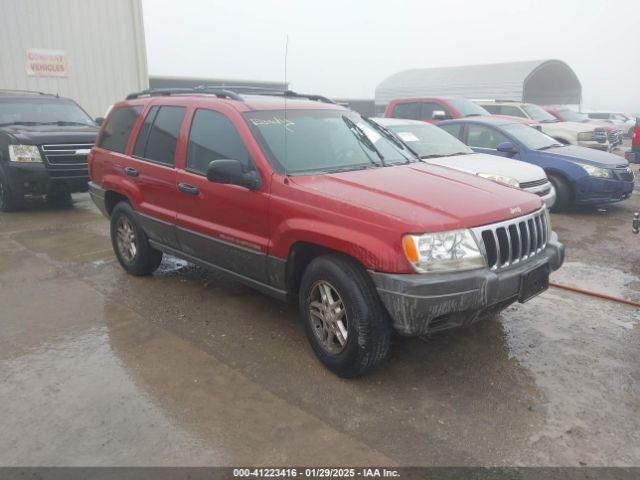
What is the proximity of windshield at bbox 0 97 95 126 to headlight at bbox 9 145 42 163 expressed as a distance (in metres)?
1.07

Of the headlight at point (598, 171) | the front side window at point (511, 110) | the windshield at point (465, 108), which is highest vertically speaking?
the windshield at point (465, 108)

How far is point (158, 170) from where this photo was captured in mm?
4520

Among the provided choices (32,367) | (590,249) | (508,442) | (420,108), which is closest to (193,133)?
(32,367)

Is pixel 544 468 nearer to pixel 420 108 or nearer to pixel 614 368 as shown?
pixel 614 368

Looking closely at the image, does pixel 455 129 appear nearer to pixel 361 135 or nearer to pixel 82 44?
pixel 361 135

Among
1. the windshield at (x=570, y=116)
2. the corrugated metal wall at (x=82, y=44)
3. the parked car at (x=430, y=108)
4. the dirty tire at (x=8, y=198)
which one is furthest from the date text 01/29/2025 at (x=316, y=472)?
the windshield at (x=570, y=116)

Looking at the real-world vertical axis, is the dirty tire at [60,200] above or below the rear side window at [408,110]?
below

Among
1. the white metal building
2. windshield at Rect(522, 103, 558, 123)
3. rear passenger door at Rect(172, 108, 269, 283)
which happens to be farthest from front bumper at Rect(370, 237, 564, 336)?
the white metal building

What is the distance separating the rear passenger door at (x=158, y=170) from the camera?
4438 millimetres

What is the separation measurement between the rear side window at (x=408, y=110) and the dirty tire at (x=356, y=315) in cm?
895

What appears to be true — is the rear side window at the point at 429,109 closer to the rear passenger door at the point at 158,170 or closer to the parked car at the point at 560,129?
the parked car at the point at 560,129

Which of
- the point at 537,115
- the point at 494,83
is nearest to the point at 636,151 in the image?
the point at 537,115

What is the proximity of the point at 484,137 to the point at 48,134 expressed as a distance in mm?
7201

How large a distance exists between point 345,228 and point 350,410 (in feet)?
3.52
